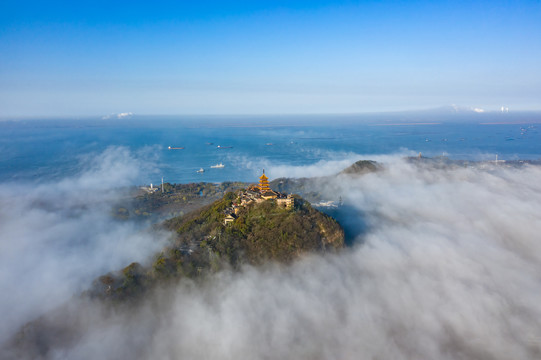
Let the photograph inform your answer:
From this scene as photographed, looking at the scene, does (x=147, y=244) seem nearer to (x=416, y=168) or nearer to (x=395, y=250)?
(x=395, y=250)

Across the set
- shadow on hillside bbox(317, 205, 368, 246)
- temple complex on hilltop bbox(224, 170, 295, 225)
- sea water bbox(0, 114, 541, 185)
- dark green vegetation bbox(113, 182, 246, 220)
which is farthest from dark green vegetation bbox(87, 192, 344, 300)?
sea water bbox(0, 114, 541, 185)

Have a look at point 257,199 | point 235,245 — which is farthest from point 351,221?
point 235,245

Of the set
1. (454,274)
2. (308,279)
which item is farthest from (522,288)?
(308,279)

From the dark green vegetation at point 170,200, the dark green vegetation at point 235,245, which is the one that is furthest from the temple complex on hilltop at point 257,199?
the dark green vegetation at point 170,200

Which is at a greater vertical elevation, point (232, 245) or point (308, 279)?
point (232, 245)

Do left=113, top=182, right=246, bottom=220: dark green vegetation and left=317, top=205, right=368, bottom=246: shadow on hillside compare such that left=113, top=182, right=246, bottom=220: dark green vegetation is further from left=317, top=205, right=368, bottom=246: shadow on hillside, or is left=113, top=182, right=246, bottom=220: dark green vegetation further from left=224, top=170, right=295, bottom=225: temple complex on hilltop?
left=317, top=205, right=368, bottom=246: shadow on hillside

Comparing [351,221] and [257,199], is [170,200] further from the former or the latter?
[351,221]

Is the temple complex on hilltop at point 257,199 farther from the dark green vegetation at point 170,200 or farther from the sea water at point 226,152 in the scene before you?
the sea water at point 226,152

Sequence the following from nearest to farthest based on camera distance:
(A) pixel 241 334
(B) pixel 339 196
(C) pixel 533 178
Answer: (A) pixel 241 334 < (B) pixel 339 196 < (C) pixel 533 178
